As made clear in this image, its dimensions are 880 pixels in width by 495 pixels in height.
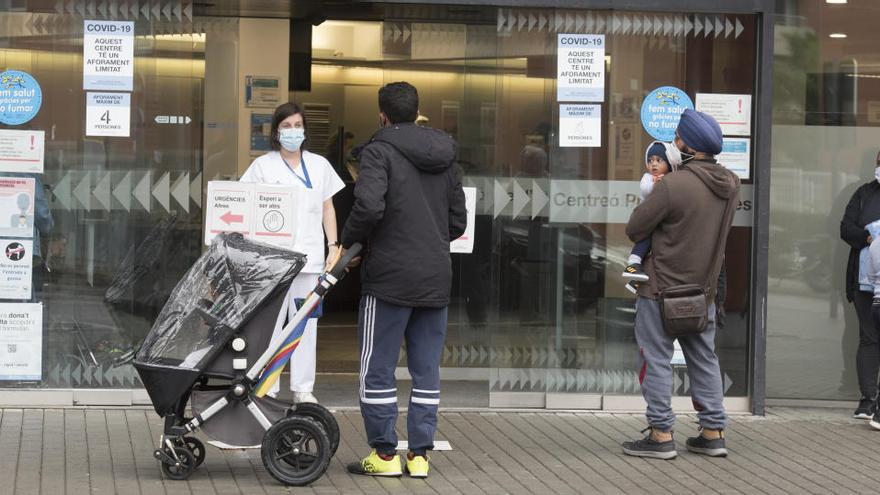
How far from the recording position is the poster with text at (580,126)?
9281mm

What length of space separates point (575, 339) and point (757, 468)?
1.95m

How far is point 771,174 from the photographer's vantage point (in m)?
10.0

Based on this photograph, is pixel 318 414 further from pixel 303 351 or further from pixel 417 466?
pixel 303 351

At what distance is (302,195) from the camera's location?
8422 millimetres

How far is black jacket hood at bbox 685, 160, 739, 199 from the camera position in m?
7.77

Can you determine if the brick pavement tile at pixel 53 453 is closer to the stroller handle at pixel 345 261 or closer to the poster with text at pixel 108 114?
the stroller handle at pixel 345 261

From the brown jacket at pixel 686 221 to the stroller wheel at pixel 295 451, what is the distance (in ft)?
7.18

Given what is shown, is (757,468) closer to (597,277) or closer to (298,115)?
(597,277)

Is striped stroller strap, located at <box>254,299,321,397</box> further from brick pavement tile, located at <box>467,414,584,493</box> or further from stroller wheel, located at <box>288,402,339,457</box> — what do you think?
brick pavement tile, located at <box>467,414,584,493</box>

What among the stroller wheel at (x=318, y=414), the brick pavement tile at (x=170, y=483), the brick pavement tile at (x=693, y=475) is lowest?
the brick pavement tile at (x=693, y=475)

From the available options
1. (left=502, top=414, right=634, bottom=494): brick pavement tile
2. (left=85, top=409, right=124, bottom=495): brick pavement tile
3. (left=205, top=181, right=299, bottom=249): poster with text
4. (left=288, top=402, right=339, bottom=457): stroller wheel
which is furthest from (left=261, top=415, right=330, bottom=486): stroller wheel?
(left=205, top=181, right=299, bottom=249): poster with text

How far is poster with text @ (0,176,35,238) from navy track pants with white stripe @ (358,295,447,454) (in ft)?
9.25

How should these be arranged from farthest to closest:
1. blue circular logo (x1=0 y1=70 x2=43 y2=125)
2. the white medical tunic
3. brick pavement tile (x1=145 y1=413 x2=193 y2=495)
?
blue circular logo (x1=0 y1=70 x2=43 y2=125) < the white medical tunic < brick pavement tile (x1=145 y1=413 x2=193 y2=495)

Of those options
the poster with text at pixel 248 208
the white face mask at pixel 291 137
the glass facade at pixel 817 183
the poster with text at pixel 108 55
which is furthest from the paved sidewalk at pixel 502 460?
the poster with text at pixel 108 55
